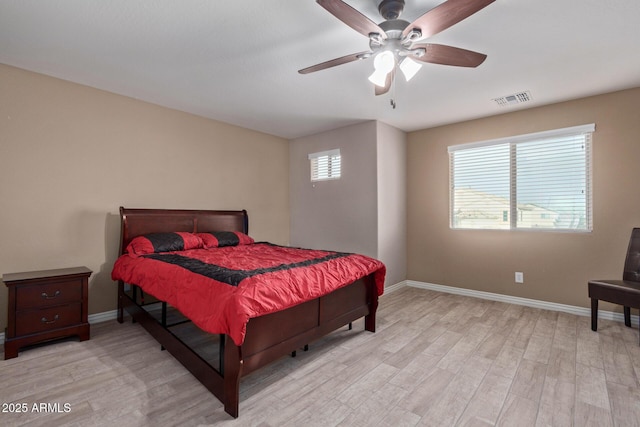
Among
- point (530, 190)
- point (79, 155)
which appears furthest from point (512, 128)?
point (79, 155)

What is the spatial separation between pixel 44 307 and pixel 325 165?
379 cm

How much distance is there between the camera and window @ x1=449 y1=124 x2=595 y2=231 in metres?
3.56

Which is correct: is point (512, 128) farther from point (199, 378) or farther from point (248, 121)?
point (199, 378)

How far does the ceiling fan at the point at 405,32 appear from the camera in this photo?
161 centimetres

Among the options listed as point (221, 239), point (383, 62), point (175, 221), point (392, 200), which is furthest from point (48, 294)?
point (392, 200)

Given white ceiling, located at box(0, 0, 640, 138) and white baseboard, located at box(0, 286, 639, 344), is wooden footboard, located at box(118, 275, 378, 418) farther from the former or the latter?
white ceiling, located at box(0, 0, 640, 138)

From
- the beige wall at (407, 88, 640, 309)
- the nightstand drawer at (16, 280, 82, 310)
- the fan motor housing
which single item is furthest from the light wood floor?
the fan motor housing

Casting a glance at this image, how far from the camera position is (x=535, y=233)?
384 centimetres

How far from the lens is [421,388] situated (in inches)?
81.9

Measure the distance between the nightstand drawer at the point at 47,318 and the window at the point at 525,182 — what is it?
4692mm

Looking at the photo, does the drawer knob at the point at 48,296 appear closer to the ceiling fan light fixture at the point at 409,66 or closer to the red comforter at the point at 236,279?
the red comforter at the point at 236,279

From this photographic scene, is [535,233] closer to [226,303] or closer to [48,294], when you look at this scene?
[226,303]

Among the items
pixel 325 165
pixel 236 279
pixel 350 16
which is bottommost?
pixel 236 279

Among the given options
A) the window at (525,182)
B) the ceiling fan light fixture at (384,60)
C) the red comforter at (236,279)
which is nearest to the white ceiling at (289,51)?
the ceiling fan light fixture at (384,60)
